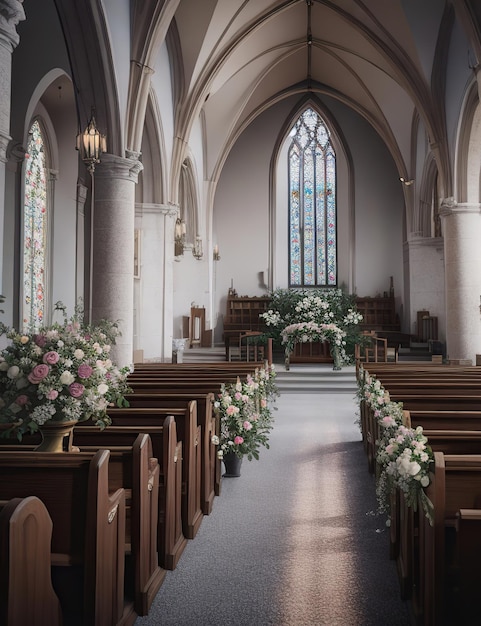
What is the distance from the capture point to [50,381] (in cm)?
355

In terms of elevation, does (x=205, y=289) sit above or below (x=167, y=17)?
below

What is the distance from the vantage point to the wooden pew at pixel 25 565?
177 cm

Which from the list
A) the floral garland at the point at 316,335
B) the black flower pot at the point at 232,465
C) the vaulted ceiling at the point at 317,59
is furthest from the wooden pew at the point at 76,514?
the floral garland at the point at 316,335

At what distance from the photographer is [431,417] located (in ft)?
14.1

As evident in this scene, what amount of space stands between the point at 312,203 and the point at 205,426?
1866 centimetres

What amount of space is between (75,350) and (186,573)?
1.47m

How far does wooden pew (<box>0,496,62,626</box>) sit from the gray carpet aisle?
105cm

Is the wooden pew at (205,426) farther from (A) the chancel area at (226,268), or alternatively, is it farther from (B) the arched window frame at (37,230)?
(B) the arched window frame at (37,230)

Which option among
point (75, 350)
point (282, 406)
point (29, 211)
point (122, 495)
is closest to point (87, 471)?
point (122, 495)

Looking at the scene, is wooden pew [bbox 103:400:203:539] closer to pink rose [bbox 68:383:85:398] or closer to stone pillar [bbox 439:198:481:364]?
pink rose [bbox 68:383:85:398]

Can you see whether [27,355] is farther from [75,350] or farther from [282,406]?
[282,406]

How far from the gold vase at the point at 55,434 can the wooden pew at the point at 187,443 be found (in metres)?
0.56

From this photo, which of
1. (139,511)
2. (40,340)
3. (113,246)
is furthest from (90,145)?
(139,511)

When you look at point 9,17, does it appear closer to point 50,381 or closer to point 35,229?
point 50,381
